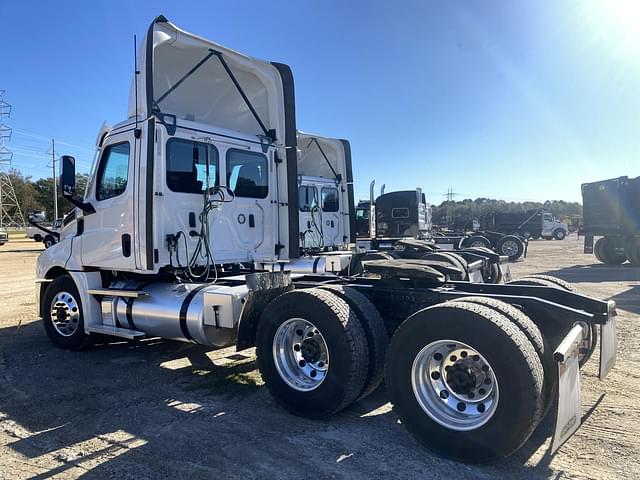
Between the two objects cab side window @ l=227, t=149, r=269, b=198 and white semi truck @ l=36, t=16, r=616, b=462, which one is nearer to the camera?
white semi truck @ l=36, t=16, r=616, b=462

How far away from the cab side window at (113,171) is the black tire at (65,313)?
4.46 ft

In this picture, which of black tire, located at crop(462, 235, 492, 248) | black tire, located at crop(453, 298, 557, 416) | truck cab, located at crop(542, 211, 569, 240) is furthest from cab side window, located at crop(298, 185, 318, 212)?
truck cab, located at crop(542, 211, 569, 240)

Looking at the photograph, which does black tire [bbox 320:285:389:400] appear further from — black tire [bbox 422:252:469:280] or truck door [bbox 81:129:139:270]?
truck door [bbox 81:129:139:270]

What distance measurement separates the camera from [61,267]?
262 inches

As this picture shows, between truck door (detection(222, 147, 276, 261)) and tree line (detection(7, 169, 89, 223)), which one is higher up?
tree line (detection(7, 169, 89, 223))

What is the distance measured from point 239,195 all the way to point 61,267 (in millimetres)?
2654

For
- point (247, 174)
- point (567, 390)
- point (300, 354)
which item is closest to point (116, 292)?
point (247, 174)

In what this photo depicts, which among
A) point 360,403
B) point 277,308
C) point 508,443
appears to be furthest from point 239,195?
Answer: point 508,443

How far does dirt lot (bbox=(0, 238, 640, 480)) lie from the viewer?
3213 millimetres

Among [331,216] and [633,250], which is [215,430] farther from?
[633,250]

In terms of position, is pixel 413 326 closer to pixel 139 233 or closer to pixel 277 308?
pixel 277 308

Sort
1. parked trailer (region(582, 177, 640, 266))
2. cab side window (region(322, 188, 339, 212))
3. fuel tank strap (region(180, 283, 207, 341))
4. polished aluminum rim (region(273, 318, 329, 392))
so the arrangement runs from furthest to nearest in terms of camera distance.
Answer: parked trailer (region(582, 177, 640, 266)) < cab side window (region(322, 188, 339, 212)) < fuel tank strap (region(180, 283, 207, 341)) < polished aluminum rim (region(273, 318, 329, 392))

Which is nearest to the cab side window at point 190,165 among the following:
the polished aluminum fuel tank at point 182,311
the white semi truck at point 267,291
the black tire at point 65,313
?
the white semi truck at point 267,291

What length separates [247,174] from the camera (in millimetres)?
6602
